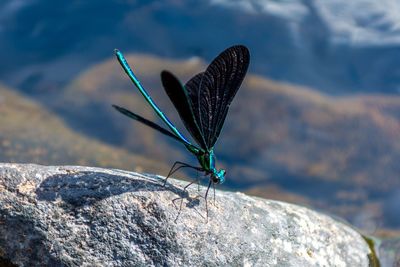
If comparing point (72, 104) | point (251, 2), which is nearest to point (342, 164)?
point (251, 2)

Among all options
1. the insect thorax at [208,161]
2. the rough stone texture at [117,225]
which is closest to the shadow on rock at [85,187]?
the rough stone texture at [117,225]

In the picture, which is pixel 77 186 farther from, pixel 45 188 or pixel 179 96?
pixel 179 96

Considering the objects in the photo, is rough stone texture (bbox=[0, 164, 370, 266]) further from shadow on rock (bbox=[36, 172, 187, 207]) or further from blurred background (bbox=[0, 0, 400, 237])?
blurred background (bbox=[0, 0, 400, 237])

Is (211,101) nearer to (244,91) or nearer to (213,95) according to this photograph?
(213,95)

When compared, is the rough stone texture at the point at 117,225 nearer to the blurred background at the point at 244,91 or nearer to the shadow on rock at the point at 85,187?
the shadow on rock at the point at 85,187

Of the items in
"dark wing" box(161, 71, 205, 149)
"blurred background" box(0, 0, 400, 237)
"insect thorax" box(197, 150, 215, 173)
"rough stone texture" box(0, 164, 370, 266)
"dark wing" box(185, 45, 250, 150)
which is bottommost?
"rough stone texture" box(0, 164, 370, 266)

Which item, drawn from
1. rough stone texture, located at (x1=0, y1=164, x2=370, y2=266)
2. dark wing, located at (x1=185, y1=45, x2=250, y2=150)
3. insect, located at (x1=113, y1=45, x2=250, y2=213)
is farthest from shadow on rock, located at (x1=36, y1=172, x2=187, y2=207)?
dark wing, located at (x1=185, y1=45, x2=250, y2=150)

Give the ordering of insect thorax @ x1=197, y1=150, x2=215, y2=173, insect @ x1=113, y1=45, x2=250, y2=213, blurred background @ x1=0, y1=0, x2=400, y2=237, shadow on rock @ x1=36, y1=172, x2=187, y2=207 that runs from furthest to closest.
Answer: blurred background @ x1=0, y1=0, x2=400, y2=237 < insect thorax @ x1=197, y1=150, x2=215, y2=173 < insect @ x1=113, y1=45, x2=250, y2=213 < shadow on rock @ x1=36, y1=172, x2=187, y2=207
